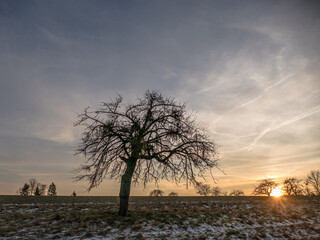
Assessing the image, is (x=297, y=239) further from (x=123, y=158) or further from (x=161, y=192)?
(x=161, y=192)

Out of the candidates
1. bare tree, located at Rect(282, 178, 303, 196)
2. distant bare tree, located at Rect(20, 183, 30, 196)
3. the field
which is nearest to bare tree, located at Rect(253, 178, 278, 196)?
bare tree, located at Rect(282, 178, 303, 196)

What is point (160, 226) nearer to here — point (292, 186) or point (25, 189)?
point (292, 186)

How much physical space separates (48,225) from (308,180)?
71.0m

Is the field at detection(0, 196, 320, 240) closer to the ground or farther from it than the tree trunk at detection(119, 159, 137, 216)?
closer to the ground

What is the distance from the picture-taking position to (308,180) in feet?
193

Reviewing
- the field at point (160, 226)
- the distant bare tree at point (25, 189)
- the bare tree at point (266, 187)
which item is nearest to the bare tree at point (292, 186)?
the bare tree at point (266, 187)

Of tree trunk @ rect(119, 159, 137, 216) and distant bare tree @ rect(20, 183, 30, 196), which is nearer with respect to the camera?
tree trunk @ rect(119, 159, 137, 216)

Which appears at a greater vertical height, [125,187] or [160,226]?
[125,187]

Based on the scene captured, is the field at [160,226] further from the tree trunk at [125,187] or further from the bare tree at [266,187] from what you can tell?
the bare tree at [266,187]

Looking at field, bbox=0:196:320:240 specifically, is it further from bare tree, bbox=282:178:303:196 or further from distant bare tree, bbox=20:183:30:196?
distant bare tree, bbox=20:183:30:196

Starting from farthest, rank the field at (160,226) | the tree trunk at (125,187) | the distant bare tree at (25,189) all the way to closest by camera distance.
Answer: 1. the distant bare tree at (25,189)
2. the tree trunk at (125,187)
3. the field at (160,226)

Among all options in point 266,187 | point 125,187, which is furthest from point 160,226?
point 266,187

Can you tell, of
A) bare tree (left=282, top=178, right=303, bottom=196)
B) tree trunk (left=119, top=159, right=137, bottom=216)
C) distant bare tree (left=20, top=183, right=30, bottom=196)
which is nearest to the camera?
tree trunk (left=119, top=159, right=137, bottom=216)

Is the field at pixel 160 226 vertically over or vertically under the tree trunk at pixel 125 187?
under
